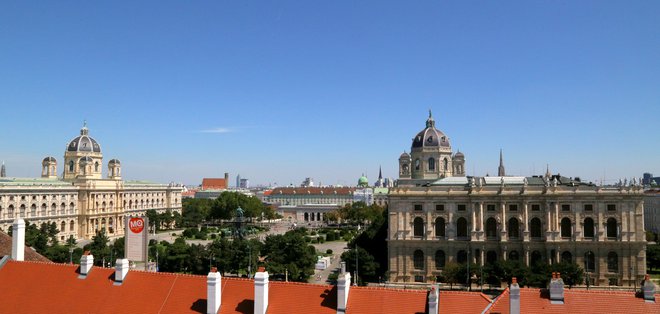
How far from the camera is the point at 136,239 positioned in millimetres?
32969

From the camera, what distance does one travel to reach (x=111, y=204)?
125875mm

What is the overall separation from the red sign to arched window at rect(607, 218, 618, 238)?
173ft

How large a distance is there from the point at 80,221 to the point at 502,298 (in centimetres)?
11039

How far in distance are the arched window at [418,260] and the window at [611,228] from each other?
21.5 meters

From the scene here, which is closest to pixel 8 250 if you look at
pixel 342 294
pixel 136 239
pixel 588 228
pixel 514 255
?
pixel 136 239

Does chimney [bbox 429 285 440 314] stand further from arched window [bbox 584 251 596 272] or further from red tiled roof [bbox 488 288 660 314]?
arched window [bbox 584 251 596 272]

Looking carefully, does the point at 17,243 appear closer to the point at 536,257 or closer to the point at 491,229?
the point at 491,229

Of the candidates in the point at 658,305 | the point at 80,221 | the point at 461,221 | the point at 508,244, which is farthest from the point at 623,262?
the point at 80,221

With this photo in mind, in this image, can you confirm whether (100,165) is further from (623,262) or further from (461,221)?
(623,262)

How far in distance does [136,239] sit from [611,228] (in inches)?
2102

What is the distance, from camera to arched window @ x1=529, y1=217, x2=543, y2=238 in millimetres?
65250

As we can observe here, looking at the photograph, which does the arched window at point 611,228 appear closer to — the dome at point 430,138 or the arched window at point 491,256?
the arched window at point 491,256

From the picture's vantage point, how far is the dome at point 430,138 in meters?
90.3

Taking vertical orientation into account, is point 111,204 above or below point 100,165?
below
